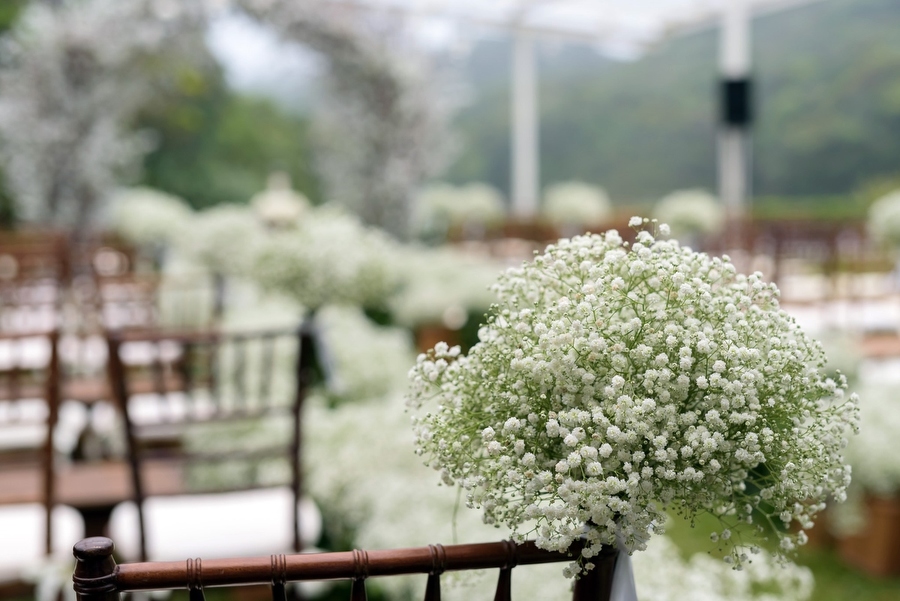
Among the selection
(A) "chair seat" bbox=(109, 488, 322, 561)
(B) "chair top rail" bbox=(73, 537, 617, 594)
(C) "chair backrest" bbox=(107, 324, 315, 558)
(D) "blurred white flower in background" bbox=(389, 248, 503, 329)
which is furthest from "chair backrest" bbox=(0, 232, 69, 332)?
(B) "chair top rail" bbox=(73, 537, 617, 594)

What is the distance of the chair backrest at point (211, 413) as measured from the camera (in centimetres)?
227

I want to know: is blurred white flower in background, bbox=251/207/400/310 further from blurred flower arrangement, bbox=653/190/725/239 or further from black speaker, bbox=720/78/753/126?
black speaker, bbox=720/78/753/126

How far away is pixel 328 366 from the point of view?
329 cm

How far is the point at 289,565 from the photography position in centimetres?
91

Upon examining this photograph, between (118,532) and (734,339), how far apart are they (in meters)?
1.86

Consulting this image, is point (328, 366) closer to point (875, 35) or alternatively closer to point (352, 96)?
point (352, 96)

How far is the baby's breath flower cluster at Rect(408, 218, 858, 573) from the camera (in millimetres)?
897

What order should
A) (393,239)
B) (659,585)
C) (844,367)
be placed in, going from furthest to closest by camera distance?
(393,239) → (844,367) → (659,585)

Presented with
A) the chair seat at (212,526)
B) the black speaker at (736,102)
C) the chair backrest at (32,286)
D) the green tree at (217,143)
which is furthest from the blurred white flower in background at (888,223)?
the green tree at (217,143)

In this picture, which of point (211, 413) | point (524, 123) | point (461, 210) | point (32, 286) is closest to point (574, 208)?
point (461, 210)

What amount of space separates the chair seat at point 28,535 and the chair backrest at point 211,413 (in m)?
0.21

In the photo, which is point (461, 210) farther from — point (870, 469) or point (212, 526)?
point (212, 526)

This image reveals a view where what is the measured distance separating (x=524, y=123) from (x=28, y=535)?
36.3 feet

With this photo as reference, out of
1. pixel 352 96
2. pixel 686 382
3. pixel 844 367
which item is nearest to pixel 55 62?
pixel 352 96
